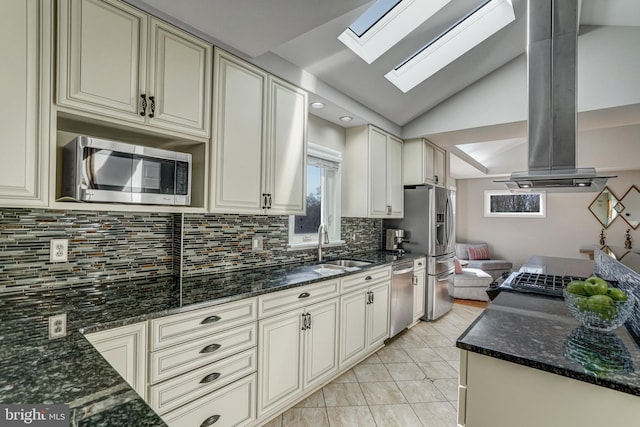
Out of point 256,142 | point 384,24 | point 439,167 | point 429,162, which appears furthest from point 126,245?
point 439,167

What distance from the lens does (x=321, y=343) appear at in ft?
7.79

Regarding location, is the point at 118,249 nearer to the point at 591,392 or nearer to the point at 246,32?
the point at 246,32

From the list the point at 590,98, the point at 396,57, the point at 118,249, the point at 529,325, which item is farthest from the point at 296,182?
the point at 590,98

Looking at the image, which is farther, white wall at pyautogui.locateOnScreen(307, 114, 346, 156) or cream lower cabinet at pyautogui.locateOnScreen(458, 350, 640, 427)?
white wall at pyautogui.locateOnScreen(307, 114, 346, 156)

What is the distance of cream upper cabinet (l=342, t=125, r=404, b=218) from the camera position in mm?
3490

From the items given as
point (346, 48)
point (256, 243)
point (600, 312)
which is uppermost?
point (346, 48)

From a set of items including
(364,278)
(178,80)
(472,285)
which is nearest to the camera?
(178,80)

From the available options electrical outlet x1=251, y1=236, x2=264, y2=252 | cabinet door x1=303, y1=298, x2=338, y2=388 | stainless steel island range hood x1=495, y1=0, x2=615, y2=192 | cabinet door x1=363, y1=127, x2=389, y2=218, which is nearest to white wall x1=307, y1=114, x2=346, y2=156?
cabinet door x1=363, y1=127, x2=389, y2=218

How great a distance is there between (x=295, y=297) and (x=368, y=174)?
1846 mm

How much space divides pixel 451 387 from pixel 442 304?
188 cm

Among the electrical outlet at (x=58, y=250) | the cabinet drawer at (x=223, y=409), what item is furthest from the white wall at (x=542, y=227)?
the electrical outlet at (x=58, y=250)

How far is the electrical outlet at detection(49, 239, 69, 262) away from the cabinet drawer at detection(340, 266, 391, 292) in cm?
180

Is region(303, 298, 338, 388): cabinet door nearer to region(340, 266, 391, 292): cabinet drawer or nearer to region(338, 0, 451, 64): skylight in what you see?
region(340, 266, 391, 292): cabinet drawer

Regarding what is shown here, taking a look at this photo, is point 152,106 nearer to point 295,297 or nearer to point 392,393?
point 295,297
